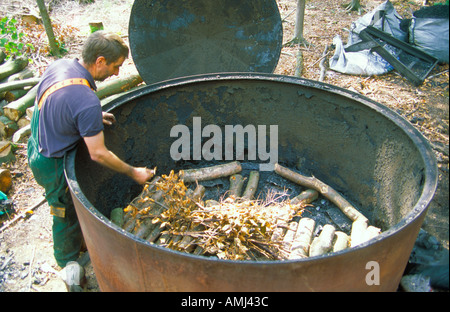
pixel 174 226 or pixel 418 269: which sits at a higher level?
pixel 174 226

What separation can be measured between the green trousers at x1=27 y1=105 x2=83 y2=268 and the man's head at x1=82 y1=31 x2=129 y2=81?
61cm

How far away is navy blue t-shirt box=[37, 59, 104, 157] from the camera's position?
2785mm

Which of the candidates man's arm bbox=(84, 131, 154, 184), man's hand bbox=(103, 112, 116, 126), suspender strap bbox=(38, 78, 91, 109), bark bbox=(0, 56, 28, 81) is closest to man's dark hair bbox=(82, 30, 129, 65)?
suspender strap bbox=(38, 78, 91, 109)

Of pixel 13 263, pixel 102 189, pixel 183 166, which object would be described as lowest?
pixel 13 263

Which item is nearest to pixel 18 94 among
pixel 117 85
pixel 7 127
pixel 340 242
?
pixel 7 127

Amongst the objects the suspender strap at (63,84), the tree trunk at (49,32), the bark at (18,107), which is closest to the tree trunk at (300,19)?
the tree trunk at (49,32)

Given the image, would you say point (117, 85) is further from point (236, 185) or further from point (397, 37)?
point (397, 37)

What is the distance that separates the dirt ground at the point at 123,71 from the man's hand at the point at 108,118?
4.90 feet

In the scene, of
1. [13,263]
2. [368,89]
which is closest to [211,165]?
[13,263]

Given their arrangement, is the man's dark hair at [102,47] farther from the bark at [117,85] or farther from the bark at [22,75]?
the bark at [22,75]

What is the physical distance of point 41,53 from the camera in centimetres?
710

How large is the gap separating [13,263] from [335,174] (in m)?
3.50
